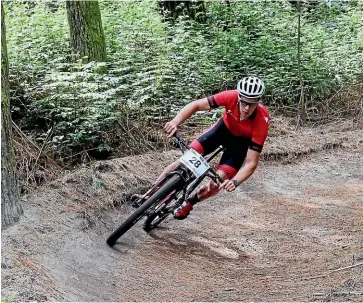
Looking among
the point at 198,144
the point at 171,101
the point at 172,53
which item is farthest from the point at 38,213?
the point at 172,53

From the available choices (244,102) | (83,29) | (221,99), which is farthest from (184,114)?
(83,29)

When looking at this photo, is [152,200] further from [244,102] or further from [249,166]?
[244,102]

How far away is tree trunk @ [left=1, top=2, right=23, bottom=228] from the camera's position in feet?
17.4

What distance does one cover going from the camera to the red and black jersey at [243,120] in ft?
19.4

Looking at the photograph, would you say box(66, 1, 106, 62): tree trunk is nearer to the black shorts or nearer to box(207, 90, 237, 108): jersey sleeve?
the black shorts

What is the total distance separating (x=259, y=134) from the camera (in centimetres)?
592

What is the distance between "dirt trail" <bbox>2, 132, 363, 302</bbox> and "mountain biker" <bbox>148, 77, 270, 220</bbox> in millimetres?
764

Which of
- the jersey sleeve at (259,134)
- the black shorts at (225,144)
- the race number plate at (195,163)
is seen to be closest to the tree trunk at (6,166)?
the race number plate at (195,163)

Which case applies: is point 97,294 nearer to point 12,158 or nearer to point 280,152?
point 12,158

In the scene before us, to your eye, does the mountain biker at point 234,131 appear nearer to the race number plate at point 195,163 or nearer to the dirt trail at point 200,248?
the race number plate at point 195,163

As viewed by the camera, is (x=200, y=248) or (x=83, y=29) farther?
(x=83, y=29)

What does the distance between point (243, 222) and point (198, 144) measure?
1560 mm

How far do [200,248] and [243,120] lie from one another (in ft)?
5.25

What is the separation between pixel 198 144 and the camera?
6430 millimetres
